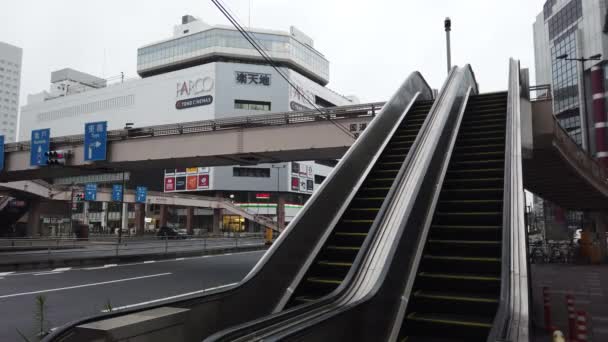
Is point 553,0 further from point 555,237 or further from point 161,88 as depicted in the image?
point 161,88

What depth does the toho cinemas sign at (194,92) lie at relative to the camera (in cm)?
7550

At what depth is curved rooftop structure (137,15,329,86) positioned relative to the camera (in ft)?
259

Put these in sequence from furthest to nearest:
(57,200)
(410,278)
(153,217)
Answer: (153,217) → (57,200) → (410,278)

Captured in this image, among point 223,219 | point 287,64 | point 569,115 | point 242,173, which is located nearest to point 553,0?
point 569,115

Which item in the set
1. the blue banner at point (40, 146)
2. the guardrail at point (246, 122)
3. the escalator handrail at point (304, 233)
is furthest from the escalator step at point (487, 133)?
the blue banner at point (40, 146)

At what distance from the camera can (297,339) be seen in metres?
4.05

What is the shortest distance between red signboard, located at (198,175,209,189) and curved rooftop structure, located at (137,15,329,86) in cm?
2259

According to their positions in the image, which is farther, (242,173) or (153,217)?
(153,217)

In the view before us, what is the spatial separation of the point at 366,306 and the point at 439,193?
3555 mm

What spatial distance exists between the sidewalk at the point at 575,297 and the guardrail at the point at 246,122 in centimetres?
769

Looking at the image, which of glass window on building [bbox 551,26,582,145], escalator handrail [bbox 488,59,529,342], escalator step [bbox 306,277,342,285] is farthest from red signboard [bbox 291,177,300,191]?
escalator step [bbox 306,277,342,285]

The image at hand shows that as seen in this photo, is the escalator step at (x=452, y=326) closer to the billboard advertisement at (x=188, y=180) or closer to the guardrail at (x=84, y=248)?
the guardrail at (x=84, y=248)

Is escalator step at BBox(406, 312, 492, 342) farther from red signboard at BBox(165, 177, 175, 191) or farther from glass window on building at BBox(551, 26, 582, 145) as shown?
red signboard at BBox(165, 177, 175, 191)

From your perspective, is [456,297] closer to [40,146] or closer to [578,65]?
[40,146]
